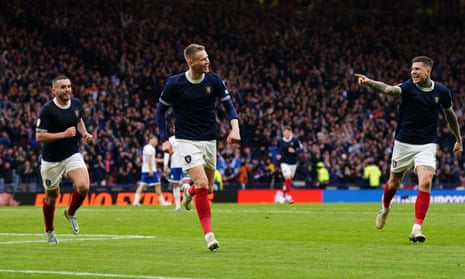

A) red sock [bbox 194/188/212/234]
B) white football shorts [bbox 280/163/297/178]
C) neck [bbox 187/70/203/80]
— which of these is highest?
neck [bbox 187/70/203/80]

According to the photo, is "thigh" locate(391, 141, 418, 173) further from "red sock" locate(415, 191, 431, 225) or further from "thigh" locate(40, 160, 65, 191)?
"thigh" locate(40, 160, 65, 191)

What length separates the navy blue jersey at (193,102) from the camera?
13.5 m

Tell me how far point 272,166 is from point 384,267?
31040mm

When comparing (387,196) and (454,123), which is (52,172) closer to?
(387,196)

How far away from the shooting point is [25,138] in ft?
122

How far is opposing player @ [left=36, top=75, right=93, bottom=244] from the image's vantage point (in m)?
15.0

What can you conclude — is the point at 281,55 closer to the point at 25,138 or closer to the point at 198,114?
the point at 25,138

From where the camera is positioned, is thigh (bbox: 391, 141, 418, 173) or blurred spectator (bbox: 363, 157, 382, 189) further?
blurred spectator (bbox: 363, 157, 382, 189)

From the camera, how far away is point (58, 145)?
50.3 ft

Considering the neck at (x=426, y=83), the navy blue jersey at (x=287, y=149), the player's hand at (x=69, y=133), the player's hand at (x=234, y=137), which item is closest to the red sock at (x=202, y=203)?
the player's hand at (x=234, y=137)

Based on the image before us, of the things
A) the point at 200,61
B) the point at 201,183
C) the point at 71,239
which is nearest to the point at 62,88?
the point at 71,239

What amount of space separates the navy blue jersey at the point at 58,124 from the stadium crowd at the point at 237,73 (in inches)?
809

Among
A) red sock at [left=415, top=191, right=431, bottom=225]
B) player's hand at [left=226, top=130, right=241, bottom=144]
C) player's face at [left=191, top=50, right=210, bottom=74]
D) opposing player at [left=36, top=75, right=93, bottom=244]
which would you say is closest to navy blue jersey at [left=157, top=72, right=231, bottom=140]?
player's face at [left=191, top=50, right=210, bottom=74]

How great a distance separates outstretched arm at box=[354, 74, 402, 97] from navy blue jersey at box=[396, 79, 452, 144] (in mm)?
440
